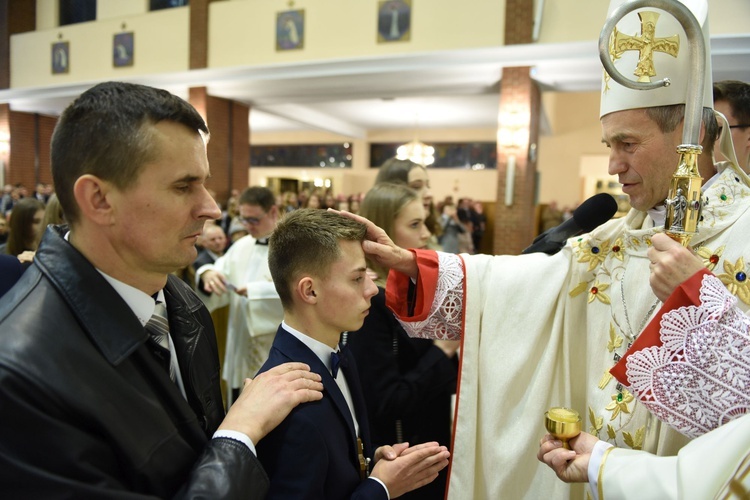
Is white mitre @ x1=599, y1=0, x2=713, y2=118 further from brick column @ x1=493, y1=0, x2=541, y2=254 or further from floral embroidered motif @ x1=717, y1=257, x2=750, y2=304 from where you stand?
brick column @ x1=493, y1=0, x2=541, y2=254

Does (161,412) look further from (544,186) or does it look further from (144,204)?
(544,186)

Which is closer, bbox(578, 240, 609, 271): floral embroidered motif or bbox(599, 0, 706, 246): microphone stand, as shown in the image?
bbox(599, 0, 706, 246): microphone stand

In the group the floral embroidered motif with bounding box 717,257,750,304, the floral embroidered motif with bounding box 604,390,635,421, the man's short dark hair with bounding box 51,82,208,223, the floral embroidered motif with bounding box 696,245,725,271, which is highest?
the man's short dark hair with bounding box 51,82,208,223

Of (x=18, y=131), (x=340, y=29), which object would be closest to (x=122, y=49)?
(x=18, y=131)

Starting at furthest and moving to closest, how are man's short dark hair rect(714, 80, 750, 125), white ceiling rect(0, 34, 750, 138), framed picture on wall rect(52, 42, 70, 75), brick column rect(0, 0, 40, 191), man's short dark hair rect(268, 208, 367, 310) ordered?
brick column rect(0, 0, 40, 191) < framed picture on wall rect(52, 42, 70, 75) < white ceiling rect(0, 34, 750, 138) < man's short dark hair rect(714, 80, 750, 125) < man's short dark hair rect(268, 208, 367, 310)

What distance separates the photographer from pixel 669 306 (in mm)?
1171

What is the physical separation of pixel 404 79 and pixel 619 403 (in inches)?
318

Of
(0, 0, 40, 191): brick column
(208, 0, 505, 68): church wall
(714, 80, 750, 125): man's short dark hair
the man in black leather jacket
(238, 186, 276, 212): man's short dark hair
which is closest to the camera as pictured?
the man in black leather jacket

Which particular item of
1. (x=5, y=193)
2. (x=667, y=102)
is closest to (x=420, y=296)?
(x=667, y=102)

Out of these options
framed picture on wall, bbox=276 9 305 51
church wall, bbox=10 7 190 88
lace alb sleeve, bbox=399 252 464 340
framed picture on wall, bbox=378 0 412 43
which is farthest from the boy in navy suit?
church wall, bbox=10 7 190 88

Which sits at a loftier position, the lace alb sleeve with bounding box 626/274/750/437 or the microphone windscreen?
the microphone windscreen

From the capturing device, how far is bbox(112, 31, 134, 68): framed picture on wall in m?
10.3

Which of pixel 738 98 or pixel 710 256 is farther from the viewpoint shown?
pixel 738 98

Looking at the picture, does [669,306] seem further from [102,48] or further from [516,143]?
[102,48]
